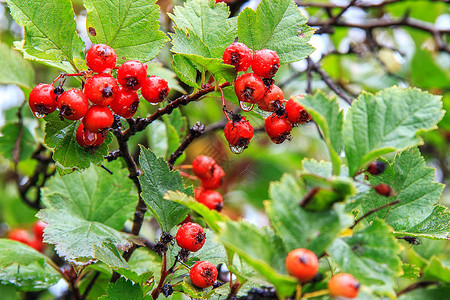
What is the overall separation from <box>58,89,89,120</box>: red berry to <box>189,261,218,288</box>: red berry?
76cm

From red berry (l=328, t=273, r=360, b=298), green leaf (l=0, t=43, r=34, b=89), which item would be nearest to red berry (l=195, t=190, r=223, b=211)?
red berry (l=328, t=273, r=360, b=298)

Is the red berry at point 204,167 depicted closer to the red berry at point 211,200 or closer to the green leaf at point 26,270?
the red berry at point 211,200

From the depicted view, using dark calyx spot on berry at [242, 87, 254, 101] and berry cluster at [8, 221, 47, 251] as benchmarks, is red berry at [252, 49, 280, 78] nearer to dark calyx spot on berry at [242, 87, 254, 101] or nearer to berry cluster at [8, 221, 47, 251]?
dark calyx spot on berry at [242, 87, 254, 101]

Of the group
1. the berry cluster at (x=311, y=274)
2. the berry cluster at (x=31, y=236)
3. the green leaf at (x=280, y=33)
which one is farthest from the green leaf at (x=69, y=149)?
the berry cluster at (x=31, y=236)

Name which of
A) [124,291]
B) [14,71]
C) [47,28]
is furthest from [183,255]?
[14,71]

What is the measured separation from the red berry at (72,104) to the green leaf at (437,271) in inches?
61.7

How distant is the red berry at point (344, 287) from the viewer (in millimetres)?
1214

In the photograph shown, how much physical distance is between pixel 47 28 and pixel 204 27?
0.63 metres

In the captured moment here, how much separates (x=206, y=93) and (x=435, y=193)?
1.02 metres

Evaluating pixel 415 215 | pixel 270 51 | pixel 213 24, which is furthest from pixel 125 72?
pixel 415 215

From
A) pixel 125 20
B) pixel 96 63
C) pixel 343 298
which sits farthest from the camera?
pixel 125 20

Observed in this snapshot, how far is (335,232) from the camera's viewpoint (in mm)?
1276

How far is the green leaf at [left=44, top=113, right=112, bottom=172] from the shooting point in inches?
72.0

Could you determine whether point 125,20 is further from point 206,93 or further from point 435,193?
point 435,193
